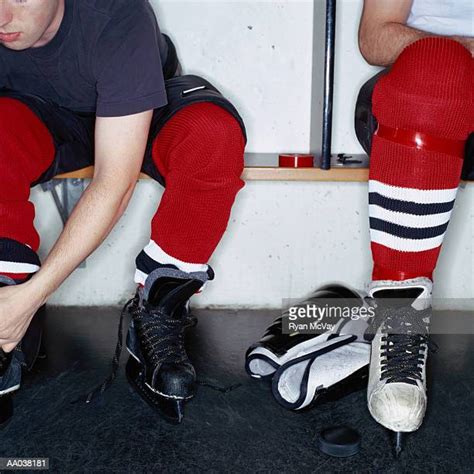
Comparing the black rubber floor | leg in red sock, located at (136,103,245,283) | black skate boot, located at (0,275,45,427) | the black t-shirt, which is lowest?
the black rubber floor

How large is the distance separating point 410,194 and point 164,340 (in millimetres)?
439

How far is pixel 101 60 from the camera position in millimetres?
917

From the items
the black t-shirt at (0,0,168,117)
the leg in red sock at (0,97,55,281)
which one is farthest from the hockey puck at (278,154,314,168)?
the leg in red sock at (0,97,55,281)

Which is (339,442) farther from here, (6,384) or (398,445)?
(6,384)

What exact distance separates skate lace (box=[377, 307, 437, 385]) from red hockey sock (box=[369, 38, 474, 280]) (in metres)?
0.06

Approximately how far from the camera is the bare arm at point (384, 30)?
0.98 meters

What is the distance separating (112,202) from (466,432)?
630 mm

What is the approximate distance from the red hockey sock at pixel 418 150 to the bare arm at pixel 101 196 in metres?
0.35

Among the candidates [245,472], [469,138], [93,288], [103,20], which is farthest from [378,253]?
[93,288]

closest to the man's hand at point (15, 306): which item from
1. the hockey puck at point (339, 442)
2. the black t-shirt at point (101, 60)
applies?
the black t-shirt at point (101, 60)

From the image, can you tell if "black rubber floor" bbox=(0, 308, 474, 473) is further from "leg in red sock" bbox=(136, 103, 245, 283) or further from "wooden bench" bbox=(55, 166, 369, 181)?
"wooden bench" bbox=(55, 166, 369, 181)

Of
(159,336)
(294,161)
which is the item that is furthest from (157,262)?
(294,161)

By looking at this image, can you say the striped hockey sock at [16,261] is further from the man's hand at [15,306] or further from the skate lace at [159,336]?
the skate lace at [159,336]

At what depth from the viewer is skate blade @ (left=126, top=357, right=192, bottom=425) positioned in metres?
0.96
